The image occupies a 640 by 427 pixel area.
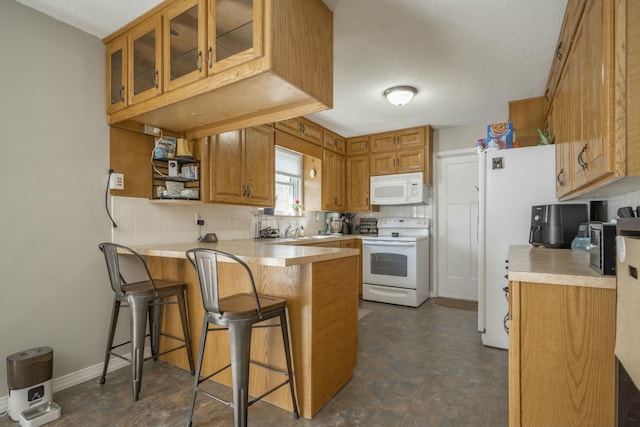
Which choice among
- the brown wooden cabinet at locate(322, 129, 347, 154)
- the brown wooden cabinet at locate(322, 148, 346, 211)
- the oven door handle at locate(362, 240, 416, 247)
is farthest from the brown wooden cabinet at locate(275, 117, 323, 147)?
the oven door handle at locate(362, 240, 416, 247)

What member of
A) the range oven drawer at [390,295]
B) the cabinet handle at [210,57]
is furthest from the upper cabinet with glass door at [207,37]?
the range oven drawer at [390,295]

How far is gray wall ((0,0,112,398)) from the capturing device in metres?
1.83

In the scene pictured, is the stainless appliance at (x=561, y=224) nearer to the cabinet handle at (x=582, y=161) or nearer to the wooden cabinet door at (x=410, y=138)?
the cabinet handle at (x=582, y=161)

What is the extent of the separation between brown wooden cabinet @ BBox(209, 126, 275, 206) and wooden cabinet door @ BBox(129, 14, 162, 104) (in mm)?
704

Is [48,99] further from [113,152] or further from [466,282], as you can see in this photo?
[466,282]

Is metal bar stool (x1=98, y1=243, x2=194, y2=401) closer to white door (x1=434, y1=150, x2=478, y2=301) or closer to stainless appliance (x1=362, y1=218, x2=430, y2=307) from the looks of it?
stainless appliance (x1=362, y1=218, x2=430, y2=307)

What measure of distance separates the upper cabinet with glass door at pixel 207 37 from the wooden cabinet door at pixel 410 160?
3.25m

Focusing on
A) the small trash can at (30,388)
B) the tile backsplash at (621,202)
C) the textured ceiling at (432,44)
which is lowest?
the small trash can at (30,388)

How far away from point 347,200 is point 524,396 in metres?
3.85

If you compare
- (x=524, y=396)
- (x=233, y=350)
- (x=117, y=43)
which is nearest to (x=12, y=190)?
(x=117, y=43)

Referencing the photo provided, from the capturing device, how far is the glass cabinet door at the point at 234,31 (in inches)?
59.4

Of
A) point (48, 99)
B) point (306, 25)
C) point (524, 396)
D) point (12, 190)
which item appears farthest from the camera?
point (48, 99)

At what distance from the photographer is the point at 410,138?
4.36m

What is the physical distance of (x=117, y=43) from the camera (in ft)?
7.20
